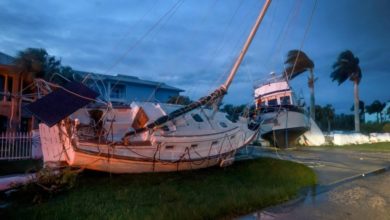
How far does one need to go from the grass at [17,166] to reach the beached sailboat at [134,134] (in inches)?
59.1

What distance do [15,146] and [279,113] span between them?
16.0m

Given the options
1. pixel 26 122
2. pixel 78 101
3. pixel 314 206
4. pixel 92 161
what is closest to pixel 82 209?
pixel 92 161

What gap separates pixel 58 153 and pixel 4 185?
1693mm

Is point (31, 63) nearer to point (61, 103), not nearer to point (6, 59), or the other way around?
point (6, 59)

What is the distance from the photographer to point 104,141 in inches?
384

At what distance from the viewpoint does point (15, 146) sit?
14320 mm

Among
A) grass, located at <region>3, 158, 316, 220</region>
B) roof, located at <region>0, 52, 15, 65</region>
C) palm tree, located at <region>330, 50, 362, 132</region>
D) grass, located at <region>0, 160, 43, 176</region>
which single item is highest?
palm tree, located at <region>330, 50, 362, 132</region>

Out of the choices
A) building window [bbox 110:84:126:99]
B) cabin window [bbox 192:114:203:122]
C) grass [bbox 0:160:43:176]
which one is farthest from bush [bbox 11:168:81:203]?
building window [bbox 110:84:126:99]

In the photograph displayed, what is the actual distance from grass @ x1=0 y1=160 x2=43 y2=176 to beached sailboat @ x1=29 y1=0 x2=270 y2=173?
4.92ft

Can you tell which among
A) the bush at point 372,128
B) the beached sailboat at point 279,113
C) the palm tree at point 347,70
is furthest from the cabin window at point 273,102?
the bush at point 372,128

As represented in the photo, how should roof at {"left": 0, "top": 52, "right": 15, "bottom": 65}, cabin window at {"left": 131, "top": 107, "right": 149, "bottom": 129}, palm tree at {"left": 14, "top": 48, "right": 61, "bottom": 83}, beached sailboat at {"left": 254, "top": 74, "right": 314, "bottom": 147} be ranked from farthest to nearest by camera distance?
beached sailboat at {"left": 254, "top": 74, "right": 314, "bottom": 147} → roof at {"left": 0, "top": 52, "right": 15, "bottom": 65} → palm tree at {"left": 14, "top": 48, "right": 61, "bottom": 83} → cabin window at {"left": 131, "top": 107, "right": 149, "bottom": 129}

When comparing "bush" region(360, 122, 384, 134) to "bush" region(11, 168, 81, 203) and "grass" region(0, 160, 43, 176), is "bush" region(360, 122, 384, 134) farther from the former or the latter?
"bush" region(11, 168, 81, 203)

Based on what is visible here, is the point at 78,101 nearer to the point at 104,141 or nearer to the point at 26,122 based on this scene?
the point at 104,141

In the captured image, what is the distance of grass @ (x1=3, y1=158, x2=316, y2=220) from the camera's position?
22.4 feet
